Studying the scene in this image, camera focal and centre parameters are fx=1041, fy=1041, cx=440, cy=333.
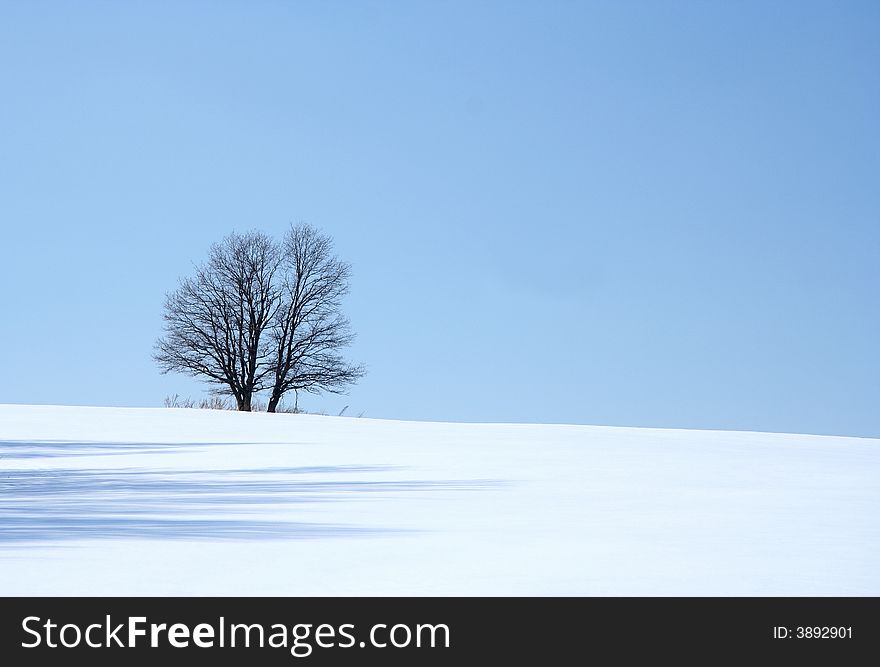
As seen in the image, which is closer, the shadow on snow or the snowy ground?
the snowy ground

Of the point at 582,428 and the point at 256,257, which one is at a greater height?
the point at 256,257

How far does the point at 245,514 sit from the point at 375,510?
0.68 m

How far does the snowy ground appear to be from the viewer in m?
3.33

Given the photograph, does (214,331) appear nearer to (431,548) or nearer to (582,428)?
(582,428)

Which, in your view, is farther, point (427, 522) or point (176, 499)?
point (176, 499)

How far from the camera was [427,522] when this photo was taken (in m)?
4.88

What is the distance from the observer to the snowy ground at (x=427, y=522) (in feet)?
10.9

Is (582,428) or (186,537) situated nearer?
(186,537)

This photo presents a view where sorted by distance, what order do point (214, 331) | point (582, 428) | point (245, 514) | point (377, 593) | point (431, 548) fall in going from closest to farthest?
point (377, 593) < point (431, 548) < point (245, 514) < point (582, 428) < point (214, 331)

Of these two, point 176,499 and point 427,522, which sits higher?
point 176,499

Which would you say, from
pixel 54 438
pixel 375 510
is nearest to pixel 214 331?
pixel 54 438

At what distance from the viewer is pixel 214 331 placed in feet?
102

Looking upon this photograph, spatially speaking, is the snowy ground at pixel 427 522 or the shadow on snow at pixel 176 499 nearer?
the snowy ground at pixel 427 522

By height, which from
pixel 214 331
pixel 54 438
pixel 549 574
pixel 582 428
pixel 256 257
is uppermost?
pixel 256 257
